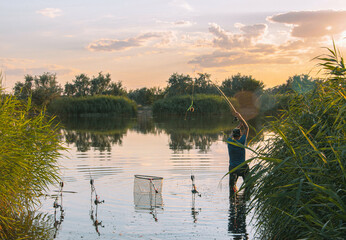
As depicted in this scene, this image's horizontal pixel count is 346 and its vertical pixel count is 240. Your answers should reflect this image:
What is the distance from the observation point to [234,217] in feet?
27.9

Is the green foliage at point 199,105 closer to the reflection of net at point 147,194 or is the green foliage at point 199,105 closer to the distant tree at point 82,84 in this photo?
the distant tree at point 82,84

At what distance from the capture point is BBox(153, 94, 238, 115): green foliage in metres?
62.7

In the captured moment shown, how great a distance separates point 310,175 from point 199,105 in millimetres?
56625

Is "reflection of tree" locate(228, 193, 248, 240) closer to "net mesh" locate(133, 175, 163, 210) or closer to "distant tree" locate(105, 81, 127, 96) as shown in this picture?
"net mesh" locate(133, 175, 163, 210)

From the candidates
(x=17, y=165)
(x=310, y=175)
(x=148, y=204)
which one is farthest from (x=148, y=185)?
(x=310, y=175)

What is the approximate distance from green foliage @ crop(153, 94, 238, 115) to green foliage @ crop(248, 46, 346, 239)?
→ 54505mm

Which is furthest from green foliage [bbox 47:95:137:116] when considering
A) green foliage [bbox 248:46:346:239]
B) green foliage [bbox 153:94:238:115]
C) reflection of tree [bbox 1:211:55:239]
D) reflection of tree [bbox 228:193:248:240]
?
green foliage [bbox 248:46:346:239]

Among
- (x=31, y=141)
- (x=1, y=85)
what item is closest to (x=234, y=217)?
(x=31, y=141)

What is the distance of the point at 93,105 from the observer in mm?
66375

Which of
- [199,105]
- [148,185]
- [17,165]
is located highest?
[199,105]

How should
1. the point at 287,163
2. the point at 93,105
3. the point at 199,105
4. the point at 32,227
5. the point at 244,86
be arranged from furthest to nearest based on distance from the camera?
the point at 244,86, the point at 93,105, the point at 199,105, the point at 32,227, the point at 287,163

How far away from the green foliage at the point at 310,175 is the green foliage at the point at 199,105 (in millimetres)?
54505

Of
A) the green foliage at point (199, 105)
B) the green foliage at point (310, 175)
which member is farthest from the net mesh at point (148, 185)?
the green foliage at point (199, 105)

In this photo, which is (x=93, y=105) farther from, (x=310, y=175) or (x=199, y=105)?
(x=310, y=175)
